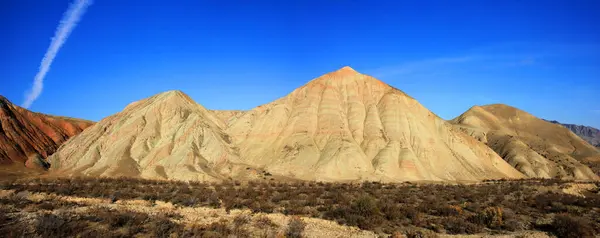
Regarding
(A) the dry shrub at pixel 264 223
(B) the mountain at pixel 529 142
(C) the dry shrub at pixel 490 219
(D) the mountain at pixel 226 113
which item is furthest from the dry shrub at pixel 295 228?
(B) the mountain at pixel 529 142

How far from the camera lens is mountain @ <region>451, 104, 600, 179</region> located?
78.0 metres

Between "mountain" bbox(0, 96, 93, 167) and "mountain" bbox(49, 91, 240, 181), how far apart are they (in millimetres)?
4766

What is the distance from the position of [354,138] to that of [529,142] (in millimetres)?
72180

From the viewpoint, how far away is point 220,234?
1403 cm

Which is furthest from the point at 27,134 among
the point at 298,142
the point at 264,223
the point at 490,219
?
the point at 490,219

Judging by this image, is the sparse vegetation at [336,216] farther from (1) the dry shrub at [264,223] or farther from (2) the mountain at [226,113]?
(2) the mountain at [226,113]

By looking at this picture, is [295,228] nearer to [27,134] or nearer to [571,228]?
[571,228]

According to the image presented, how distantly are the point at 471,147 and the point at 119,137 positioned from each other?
172ft

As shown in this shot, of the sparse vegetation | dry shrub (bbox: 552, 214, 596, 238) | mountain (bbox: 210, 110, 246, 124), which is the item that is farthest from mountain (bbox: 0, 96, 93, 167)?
dry shrub (bbox: 552, 214, 596, 238)

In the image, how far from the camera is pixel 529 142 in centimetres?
10694

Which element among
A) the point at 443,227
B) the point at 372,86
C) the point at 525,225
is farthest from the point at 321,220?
the point at 372,86

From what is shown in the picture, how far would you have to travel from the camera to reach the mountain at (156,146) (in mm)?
50375

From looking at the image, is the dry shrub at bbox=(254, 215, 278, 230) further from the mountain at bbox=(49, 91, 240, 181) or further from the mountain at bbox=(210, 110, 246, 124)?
the mountain at bbox=(210, 110, 246, 124)

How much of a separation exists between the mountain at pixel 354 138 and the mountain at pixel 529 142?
60.1ft
